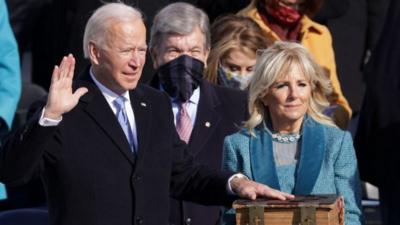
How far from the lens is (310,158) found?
662 cm

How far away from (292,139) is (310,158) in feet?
0.49

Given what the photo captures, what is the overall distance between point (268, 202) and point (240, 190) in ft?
1.03

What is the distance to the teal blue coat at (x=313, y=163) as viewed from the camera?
6590 mm

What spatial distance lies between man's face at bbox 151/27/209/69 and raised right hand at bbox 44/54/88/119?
5.33 feet

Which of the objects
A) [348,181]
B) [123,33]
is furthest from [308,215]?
[123,33]

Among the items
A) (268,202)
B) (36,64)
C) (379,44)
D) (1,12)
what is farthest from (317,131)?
(36,64)

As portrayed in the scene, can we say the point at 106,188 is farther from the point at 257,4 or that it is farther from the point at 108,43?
the point at 257,4

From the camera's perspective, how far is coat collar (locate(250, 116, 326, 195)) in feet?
21.6

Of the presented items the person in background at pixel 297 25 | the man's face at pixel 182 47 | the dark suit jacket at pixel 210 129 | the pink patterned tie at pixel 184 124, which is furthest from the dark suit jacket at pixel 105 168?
the person in background at pixel 297 25

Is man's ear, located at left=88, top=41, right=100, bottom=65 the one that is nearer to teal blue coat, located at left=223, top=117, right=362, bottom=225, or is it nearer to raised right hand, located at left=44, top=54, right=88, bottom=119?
raised right hand, located at left=44, top=54, right=88, bottom=119

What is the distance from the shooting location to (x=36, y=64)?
10.8 m

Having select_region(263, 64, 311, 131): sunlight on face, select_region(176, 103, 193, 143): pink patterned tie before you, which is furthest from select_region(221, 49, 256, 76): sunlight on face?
select_region(263, 64, 311, 131): sunlight on face

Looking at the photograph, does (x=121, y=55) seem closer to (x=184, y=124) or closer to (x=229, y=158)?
(x=229, y=158)

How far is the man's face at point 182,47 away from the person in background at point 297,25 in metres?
1.07
